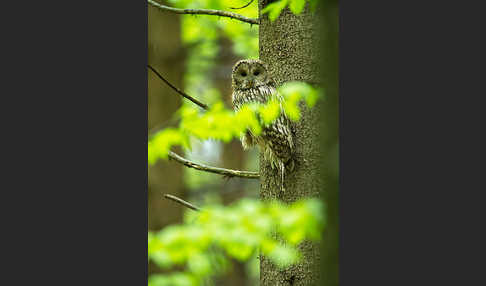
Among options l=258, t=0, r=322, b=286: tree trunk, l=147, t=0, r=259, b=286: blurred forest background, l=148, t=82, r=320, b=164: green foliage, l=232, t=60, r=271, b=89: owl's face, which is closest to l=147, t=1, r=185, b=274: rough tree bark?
l=147, t=0, r=259, b=286: blurred forest background

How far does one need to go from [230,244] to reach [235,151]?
248 inches

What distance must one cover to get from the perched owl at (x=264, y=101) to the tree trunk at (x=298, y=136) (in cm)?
5

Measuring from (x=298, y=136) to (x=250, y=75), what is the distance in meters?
0.49

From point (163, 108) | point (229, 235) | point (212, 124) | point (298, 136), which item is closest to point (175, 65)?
point (163, 108)

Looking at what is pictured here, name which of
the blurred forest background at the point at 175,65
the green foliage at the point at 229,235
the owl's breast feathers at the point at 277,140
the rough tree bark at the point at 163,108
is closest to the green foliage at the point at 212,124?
the blurred forest background at the point at 175,65

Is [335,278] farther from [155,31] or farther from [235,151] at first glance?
[235,151]

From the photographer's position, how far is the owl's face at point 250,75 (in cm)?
305

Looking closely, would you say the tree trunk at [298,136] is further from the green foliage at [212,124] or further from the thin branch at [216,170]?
the green foliage at [212,124]

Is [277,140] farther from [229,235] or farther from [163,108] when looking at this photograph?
[163,108]

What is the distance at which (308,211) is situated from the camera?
1929 millimetres

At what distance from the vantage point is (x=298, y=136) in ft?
9.50

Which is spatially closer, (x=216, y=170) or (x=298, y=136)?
(x=298, y=136)

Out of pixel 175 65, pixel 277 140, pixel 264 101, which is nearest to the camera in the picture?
pixel 277 140

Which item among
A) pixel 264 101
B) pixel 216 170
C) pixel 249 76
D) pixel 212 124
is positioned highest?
pixel 249 76
